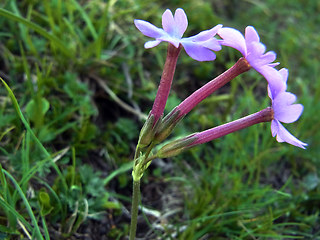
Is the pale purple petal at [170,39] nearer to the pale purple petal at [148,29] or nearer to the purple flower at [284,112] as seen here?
the pale purple petal at [148,29]

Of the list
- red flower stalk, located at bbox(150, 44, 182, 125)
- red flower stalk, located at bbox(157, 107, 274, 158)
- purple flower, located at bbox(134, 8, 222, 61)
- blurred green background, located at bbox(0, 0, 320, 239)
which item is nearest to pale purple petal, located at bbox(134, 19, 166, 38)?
purple flower, located at bbox(134, 8, 222, 61)

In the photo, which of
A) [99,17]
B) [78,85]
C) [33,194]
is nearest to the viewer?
[33,194]

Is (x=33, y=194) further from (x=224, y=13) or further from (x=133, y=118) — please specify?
(x=224, y=13)

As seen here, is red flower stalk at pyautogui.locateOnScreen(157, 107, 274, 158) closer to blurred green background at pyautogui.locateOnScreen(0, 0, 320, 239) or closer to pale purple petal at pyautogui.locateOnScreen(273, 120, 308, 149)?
pale purple petal at pyautogui.locateOnScreen(273, 120, 308, 149)

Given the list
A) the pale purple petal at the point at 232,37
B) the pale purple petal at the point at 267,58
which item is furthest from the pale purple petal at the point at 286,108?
the pale purple petal at the point at 232,37

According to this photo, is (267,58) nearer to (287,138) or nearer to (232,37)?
(232,37)

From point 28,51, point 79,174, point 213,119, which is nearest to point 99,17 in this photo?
point 28,51

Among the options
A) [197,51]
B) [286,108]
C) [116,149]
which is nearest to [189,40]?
[197,51]
